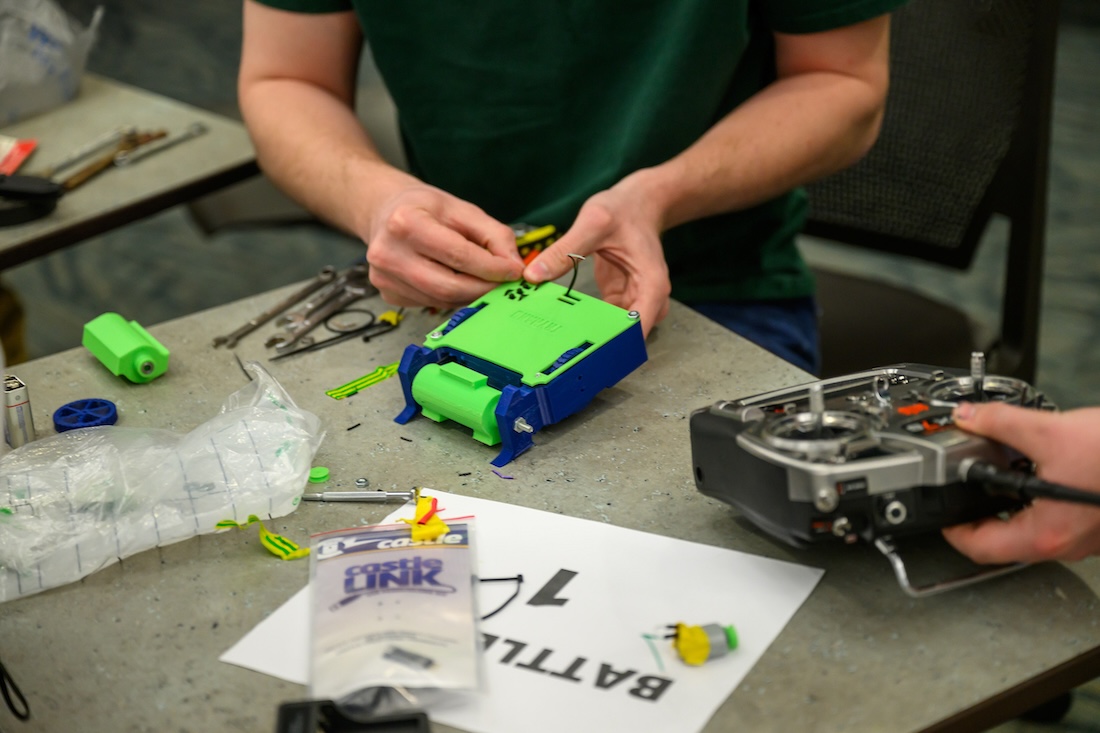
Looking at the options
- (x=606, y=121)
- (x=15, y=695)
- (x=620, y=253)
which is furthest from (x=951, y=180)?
(x=15, y=695)

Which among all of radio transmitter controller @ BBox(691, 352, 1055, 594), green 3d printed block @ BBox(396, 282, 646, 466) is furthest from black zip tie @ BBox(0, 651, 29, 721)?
radio transmitter controller @ BBox(691, 352, 1055, 594)

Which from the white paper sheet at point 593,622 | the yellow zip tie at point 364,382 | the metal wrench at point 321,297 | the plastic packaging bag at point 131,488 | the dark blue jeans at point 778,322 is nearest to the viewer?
the white paper sheet at point 593,622

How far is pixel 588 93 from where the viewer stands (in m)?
1.19

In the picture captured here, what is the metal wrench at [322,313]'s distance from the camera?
1005 mm

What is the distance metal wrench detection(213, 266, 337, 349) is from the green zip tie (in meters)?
0.14

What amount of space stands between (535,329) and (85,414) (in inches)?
14.8

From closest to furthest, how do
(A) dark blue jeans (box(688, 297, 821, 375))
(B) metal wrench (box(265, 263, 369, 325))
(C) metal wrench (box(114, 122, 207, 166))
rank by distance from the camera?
(B) metal wrench (box(265, 263, 369, 325))
(A) dark blue jeans (box(688, 297, 821, 375))
(C) metal wrench (box(114, 122, 207, 166))

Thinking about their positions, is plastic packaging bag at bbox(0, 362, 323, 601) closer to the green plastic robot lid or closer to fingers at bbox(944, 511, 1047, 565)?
the green plastic robot lid

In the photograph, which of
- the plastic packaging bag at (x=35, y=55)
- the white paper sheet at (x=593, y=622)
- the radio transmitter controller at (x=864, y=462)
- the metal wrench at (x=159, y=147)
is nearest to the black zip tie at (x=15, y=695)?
the white paper sheet at (x=593, y=622)

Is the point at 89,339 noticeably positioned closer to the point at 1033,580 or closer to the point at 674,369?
the point at 674,369

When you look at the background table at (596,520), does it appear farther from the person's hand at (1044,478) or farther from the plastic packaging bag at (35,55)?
the plastic packaging bag at (35,55)

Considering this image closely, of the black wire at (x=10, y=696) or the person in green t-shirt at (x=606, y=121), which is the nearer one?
the black wire at (x=10, y=696)

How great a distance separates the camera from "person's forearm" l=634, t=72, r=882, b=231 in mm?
1091

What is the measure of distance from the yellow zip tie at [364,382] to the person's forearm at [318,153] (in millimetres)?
190
